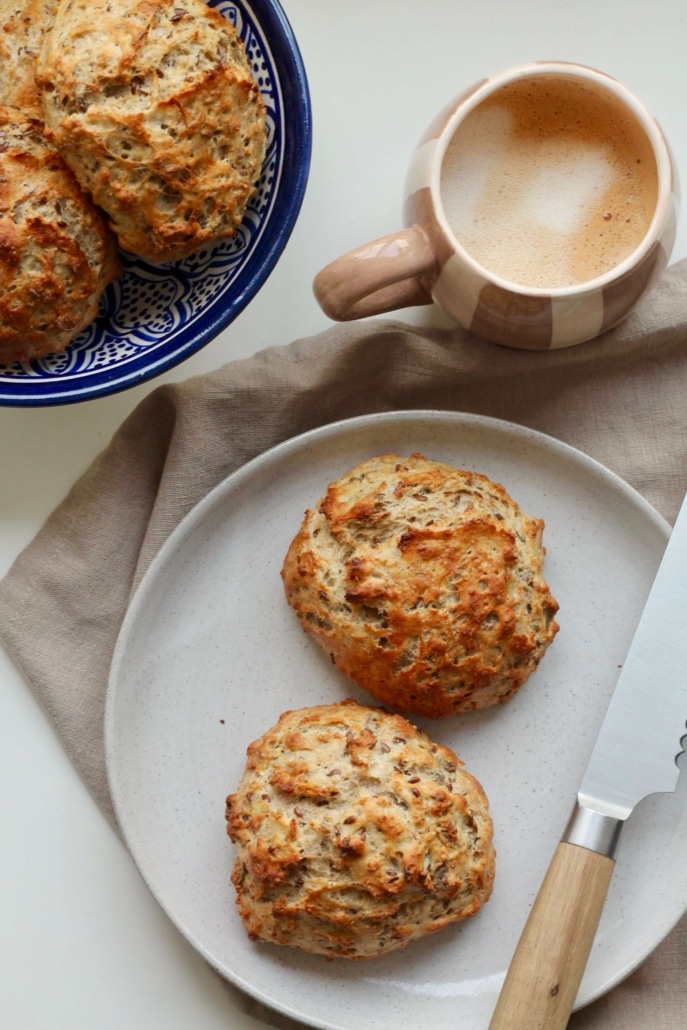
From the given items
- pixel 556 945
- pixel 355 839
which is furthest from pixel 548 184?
pixel 556 945

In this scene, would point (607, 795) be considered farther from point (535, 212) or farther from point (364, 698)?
point (535, 212)

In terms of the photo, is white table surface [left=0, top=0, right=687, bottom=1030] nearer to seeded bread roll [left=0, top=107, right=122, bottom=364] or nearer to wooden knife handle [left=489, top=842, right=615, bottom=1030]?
seeded bread roll [left=0, top=107, right=122, bottom=364]

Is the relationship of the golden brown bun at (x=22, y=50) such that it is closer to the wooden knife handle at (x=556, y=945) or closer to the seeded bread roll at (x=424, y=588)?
the seeded bread roll at (x=424, y=588)

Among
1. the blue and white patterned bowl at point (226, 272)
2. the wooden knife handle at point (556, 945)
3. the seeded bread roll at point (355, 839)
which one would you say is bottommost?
the wooden knife handle at point (556, 945)

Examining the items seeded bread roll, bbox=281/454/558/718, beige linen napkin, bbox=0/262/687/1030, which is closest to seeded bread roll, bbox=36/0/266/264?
beige linen napkin, bbox=0/262/687/1030

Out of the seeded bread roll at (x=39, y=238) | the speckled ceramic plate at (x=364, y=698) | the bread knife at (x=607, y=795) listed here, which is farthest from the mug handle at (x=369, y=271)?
the bread knife at (x=607, y=795)

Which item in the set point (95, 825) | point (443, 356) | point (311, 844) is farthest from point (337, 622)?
point (95, 825)
